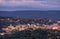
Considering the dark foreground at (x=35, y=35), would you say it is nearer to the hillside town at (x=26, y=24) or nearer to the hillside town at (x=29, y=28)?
the hillside town at (x=29, y=28)

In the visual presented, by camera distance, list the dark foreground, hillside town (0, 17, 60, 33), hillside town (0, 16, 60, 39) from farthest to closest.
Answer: hillside town (0, 17, 60, 33)
hillside town (0, 16, 60, 39)
the dark foreground

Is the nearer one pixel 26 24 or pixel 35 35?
pixel 35 35

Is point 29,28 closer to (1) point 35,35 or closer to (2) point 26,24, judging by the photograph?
(2) point 26,24

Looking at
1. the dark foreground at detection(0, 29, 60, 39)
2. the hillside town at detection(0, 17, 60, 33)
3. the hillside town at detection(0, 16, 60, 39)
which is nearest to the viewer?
the dark foreground at detection(0, 29, 60, 39)

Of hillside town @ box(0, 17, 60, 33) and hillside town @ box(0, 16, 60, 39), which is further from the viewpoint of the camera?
hillside town @ box(0, 17, 60, 33)

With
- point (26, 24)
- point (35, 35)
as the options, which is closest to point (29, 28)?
point (26, 24)

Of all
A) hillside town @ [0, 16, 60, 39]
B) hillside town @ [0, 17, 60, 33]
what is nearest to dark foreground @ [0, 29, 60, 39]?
hillside town @ [0, 16, 60, 39]

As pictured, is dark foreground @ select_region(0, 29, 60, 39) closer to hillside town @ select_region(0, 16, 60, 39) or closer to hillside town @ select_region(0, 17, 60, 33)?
hillside town @ select_region(0, 16, 60, 39)

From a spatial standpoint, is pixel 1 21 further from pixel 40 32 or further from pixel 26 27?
pixel 40 32

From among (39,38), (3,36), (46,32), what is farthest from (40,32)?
(3,36)

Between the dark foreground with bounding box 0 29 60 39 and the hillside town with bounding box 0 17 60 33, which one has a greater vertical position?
the dark foreground with bounding box 0 29 60 39

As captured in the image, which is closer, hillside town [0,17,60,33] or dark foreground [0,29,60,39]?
dark foreground [0,29,60,39]
